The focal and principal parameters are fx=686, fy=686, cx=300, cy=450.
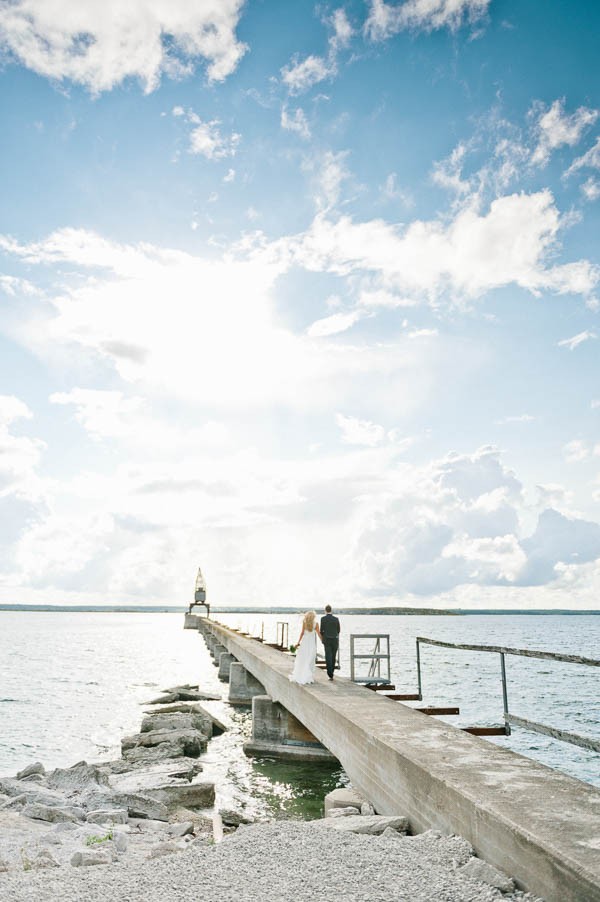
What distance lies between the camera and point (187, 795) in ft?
36.8

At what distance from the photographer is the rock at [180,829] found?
8.66m

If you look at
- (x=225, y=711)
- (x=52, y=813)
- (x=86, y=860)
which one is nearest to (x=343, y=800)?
(x=86, y=860)

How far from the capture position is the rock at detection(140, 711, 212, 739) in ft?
57.9

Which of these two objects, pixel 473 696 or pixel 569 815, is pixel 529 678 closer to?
pixel 473 696

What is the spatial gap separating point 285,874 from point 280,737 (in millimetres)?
10724

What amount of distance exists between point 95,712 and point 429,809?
22.1 meters

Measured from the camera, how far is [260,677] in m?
19.8

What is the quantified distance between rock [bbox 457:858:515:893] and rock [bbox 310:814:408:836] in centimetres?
148

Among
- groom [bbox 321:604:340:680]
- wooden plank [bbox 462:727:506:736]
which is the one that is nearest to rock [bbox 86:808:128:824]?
wooden plank [bbox 462:727:506:736]

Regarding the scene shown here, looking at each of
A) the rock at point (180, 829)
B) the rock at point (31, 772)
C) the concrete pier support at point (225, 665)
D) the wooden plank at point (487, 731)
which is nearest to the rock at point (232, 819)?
the rock at point (180, 829)

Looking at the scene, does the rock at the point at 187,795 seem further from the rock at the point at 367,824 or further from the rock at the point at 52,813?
the rock at the point at 367,824

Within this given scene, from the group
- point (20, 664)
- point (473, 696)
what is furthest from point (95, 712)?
point (20, 664)

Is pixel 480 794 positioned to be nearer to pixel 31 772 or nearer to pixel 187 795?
pixel 187 795

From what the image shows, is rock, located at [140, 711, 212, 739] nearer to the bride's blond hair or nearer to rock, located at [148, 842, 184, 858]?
the bride's blond hair
